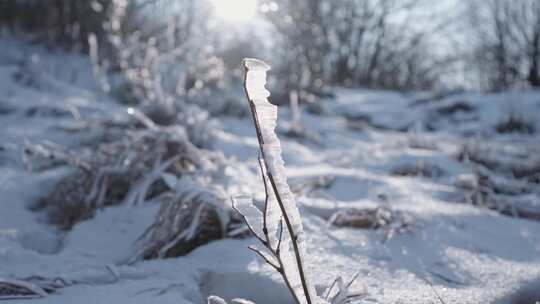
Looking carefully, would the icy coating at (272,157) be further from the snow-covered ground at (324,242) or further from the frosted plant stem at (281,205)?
the snow-covered ground at (324,242)

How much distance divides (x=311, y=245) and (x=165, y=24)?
5262 mm

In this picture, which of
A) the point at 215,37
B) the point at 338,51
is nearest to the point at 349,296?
the point at 215,37

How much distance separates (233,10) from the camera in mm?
7129

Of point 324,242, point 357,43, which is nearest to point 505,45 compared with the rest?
point 357,43

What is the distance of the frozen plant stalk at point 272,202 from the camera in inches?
20.1

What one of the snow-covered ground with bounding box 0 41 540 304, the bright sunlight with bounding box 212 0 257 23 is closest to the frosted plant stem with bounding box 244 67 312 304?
the snow-covered ground with bounding box 0 41 540 304

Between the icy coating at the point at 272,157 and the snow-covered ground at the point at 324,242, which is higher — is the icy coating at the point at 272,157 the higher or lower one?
the higher one

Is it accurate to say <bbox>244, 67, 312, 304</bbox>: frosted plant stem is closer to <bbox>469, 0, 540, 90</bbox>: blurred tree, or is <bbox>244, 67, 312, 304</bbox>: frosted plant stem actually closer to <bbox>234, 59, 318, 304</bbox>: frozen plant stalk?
<bbox>234, 59, 318, 304</bbox>: frozen plant stalk

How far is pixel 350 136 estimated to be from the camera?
380 cm

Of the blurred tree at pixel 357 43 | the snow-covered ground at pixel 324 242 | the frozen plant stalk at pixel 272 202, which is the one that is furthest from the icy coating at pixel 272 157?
the blurred tree at pixel 357 43

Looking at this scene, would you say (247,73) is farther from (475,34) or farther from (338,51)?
(475,34)

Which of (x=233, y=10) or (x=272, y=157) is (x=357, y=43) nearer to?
(x=233, y=10)

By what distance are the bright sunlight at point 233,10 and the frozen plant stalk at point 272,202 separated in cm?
552

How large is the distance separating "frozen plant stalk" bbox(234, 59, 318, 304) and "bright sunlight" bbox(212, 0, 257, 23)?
18.1ft
